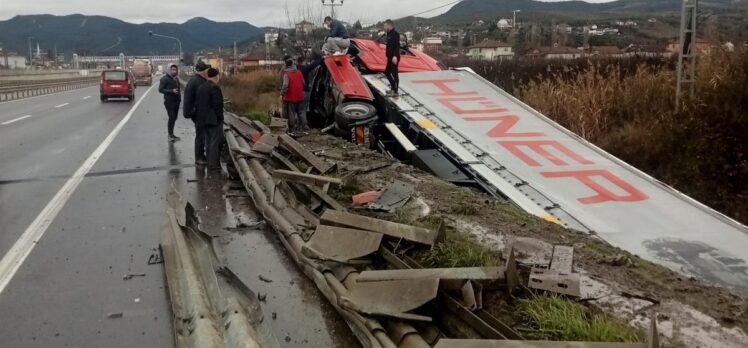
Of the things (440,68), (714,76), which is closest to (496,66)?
(440,68)

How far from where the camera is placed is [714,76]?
9.40 meters

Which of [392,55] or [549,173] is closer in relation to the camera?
[549,173]

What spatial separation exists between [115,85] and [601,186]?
30019mm

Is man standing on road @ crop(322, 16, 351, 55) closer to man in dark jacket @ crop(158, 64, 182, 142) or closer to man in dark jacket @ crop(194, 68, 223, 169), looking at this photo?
man in dark jacket @ crop(194, 68, 223, 169)

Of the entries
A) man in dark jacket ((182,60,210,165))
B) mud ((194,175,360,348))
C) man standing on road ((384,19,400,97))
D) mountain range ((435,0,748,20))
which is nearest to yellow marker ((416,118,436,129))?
man standing on road ((384,19,400,97))

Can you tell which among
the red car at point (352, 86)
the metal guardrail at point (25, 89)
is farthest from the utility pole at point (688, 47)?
the metal guardrail at point (25, 89)

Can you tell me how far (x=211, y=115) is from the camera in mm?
10234

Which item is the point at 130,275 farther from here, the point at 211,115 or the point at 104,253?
the point at 211,115

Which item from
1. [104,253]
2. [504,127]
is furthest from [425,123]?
[104,253]

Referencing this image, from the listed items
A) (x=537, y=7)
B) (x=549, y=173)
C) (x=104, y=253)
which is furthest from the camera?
(x=537, y=7)

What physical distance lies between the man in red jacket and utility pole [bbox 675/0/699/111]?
686cm

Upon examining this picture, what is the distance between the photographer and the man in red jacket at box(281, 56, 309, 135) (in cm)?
1276

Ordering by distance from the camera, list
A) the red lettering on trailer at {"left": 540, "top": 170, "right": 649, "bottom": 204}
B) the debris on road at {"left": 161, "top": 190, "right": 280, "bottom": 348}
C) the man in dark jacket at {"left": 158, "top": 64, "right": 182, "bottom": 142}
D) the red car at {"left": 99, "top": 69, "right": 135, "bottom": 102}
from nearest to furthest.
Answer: the debris on road at {"left": 161, "top": 190, "right": 280, "bottom": 348}
the red lettering on trailer at {"left": 540, "top": 170, "right": 649, "bottom": 204}
the man in dark jacket at {"left": 158, "top": 64, "right": 182, "bottom": 142}
the red car at {"left": 99, "top": 69, "right": 135, "bottom": 102}

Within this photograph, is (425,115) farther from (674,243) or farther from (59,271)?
(59,271)
